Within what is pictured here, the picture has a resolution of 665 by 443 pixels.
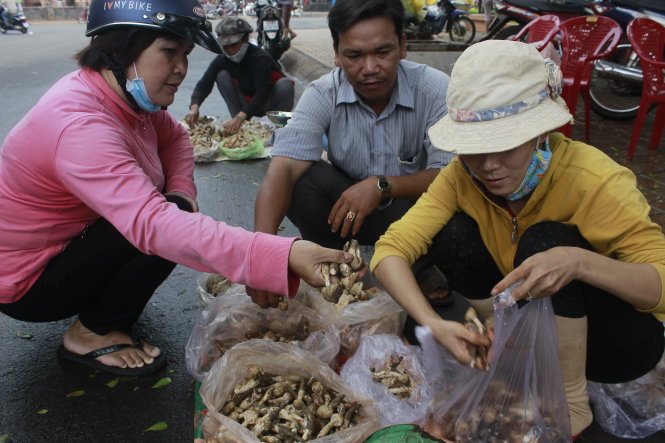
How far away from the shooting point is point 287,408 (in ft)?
6.20

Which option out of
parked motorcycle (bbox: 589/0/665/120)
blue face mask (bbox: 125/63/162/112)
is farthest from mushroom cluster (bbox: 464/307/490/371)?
parked motorcycle (bbox: 589/0/665/120)

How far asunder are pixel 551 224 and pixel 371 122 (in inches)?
45.5

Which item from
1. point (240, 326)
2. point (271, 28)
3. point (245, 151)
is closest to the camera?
point (240, 326)

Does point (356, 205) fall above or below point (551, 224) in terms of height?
below

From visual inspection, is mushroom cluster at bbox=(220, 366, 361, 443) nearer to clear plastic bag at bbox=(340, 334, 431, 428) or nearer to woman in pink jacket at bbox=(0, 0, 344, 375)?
clear plastic bag at bbox=(340, 334, 431, 428)

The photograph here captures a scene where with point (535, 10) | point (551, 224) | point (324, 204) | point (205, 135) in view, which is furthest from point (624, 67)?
point (551, 224)

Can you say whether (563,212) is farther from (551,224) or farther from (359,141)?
(359,141)

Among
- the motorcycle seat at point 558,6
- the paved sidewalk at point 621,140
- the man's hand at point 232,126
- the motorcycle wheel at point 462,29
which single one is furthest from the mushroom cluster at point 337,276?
the motorcycle wheel at point 462,29

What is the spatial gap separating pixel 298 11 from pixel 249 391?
35260 mm

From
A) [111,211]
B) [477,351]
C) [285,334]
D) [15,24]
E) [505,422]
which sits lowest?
[15,24]

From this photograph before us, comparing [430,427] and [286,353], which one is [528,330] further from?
[286,353]

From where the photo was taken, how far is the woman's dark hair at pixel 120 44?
194cm

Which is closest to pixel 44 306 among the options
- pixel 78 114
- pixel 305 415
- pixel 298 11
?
pixel 78 114

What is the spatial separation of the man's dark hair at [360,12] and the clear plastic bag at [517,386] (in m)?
1.39
